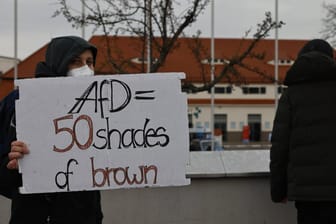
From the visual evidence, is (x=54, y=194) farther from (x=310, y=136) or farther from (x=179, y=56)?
(x=179, y=56)

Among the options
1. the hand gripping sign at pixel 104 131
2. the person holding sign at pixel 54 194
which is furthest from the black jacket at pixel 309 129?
the person holding sign at pixel 54 194

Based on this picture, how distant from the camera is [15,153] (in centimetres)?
215

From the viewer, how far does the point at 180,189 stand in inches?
143

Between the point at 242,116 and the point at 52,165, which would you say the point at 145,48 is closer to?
the point at 52,165

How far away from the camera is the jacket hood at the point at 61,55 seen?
2.30 m

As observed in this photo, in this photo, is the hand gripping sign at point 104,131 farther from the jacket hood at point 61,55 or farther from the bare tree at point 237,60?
the bare tree at point 237,60

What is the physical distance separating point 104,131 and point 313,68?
3.90ft

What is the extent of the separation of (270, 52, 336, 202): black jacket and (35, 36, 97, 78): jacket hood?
1166mm

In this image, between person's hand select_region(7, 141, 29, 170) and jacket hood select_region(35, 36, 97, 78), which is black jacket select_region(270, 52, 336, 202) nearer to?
jacket hood select_region(35, 36, 97, 78)

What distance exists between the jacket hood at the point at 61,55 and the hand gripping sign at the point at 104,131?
8cm

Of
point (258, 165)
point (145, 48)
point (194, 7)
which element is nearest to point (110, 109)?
point (258, 165)

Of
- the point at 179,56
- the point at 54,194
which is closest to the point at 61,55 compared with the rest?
the point at 54,194

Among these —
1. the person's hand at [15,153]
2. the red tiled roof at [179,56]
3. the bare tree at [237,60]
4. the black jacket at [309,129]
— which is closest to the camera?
the person's hand at [15,153]

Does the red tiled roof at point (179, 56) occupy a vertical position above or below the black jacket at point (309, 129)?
above
